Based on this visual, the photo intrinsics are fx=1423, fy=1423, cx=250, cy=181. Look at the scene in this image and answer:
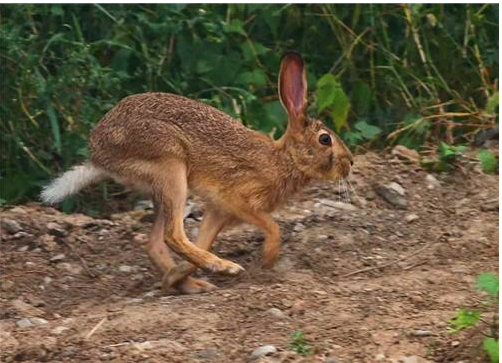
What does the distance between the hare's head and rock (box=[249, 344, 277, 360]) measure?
1582mm

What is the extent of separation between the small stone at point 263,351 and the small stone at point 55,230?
1738 mm

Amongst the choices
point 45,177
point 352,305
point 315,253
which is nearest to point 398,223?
point 315,253

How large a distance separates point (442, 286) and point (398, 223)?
945 mm

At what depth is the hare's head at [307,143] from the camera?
21.9 feet

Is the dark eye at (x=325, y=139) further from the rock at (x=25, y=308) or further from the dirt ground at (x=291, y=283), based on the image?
the rock at (x=25, y=308)

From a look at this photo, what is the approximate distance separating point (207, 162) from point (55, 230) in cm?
81

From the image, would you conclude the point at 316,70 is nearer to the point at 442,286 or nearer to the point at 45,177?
the point at 45,177

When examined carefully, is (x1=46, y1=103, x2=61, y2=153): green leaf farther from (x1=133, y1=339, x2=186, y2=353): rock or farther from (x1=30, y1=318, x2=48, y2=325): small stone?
(x1=133, y1=339, x2=186, y2=353): rock

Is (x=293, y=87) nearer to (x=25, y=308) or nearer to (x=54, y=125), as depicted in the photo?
(x=54, y=125)

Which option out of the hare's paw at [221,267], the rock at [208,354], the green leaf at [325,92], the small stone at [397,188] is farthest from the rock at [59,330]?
the green leaf at [325,92]

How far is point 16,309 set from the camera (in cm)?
603

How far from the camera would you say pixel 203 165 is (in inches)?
256

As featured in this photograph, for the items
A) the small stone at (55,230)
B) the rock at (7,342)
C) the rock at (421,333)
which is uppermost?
the rock at (421,333)

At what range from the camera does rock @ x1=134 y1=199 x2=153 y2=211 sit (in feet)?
23.4
